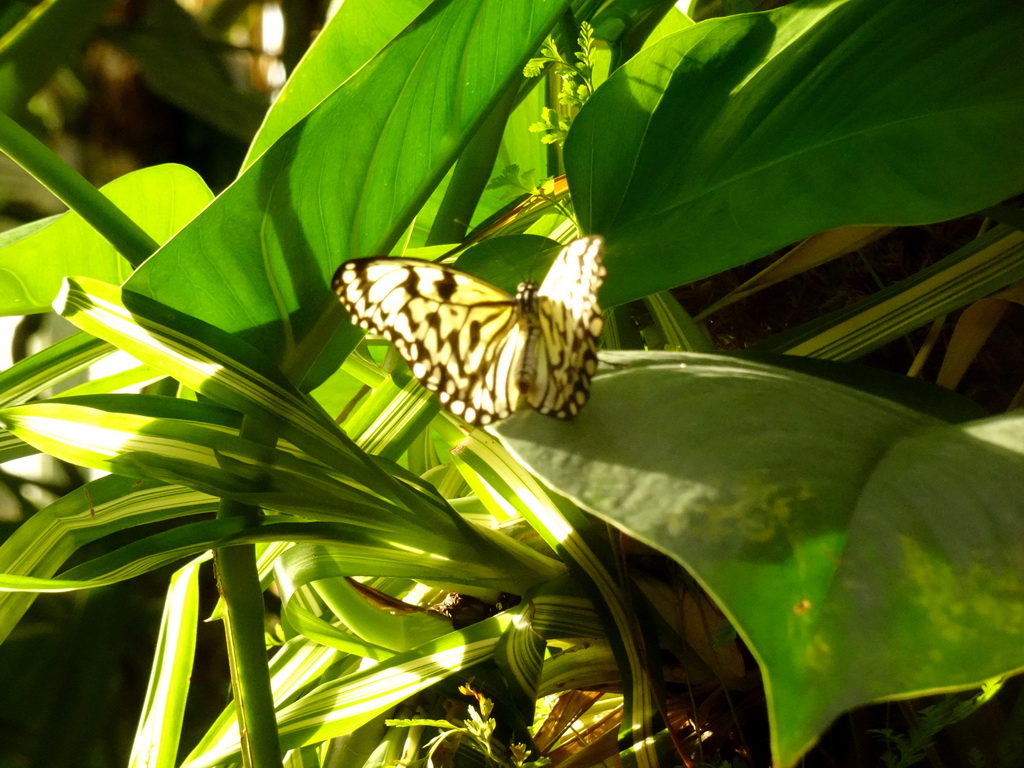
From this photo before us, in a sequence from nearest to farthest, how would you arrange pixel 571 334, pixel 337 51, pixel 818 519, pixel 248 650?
pixel 818 519
pixel 571 334
pixel 248 650
pixel 337 51

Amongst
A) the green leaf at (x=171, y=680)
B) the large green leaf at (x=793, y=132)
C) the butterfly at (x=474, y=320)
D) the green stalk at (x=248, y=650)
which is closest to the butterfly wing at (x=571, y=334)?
the butterfly at (x=474, y=320)

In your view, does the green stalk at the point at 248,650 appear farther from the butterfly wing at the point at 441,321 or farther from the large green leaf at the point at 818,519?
the large green leaf at the point at 818,519

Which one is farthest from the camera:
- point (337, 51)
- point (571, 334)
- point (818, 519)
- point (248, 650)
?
point (337, 51)

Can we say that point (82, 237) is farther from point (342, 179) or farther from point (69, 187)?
point (342, 179)

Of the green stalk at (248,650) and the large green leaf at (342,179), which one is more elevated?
the large green leaf at (342,179)

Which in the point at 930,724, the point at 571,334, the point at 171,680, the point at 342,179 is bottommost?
the point at 930,724

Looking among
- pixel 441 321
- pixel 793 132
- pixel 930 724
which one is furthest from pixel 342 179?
pixel 930 724

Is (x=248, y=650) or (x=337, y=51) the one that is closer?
(x=248, y=650)

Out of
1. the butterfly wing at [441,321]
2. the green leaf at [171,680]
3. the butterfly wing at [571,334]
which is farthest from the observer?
the green leaf at [171,680]

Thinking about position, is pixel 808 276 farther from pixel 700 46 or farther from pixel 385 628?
pixel 385 628

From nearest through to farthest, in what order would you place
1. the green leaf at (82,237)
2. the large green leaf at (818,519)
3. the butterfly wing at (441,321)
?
the large green leaf at (818,519) < the butterfly wing at (441,321) < the green leaf at (82,237)
